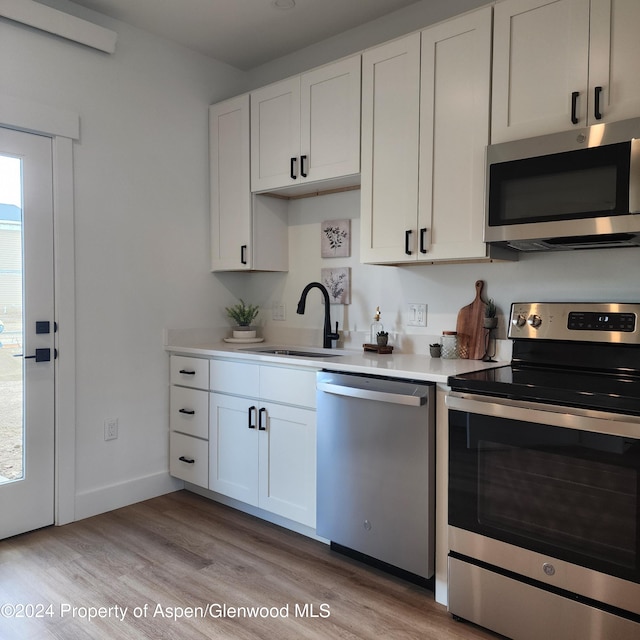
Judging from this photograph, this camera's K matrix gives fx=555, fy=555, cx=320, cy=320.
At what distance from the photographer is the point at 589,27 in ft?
6.40

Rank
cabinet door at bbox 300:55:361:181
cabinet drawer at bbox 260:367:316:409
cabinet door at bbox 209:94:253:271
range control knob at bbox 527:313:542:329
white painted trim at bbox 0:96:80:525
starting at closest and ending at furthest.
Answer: range control knob at bbox 527:313:542:329 → cabinet drawer at bbox 260:367:316:409 → cabinet door at bbox 300:55:361:181 → white painted trim at bbox 0:96:80:525 → cabinet door at bbox 209:94:253:271

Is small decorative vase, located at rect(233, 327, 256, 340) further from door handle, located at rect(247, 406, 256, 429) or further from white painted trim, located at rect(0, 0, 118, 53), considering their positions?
white painted trim, located at rect(0, 0, 118, 53)

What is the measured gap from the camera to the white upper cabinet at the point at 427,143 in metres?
2.25

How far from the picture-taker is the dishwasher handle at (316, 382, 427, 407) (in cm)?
206

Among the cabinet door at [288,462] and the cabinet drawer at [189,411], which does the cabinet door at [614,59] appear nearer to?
the cabinet door at [288,462]

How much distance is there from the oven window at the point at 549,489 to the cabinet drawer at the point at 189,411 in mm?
1548

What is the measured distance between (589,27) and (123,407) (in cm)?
278

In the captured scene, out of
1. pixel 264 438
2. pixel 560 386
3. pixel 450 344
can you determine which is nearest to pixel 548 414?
pixel 560 386

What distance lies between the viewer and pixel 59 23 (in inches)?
105

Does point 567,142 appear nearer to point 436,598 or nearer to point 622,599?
point 622,599

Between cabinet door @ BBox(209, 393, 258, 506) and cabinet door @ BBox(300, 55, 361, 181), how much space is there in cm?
125

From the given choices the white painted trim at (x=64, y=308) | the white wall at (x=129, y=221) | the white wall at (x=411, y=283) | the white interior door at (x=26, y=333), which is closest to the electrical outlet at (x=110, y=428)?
the white wall at (x=129, y=221)

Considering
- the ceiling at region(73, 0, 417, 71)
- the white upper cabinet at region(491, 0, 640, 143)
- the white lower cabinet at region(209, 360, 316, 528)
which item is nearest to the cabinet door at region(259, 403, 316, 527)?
the white lower cabinet at region(209, 360, 316, 528)

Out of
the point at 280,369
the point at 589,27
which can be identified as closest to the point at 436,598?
the point at 280,369
